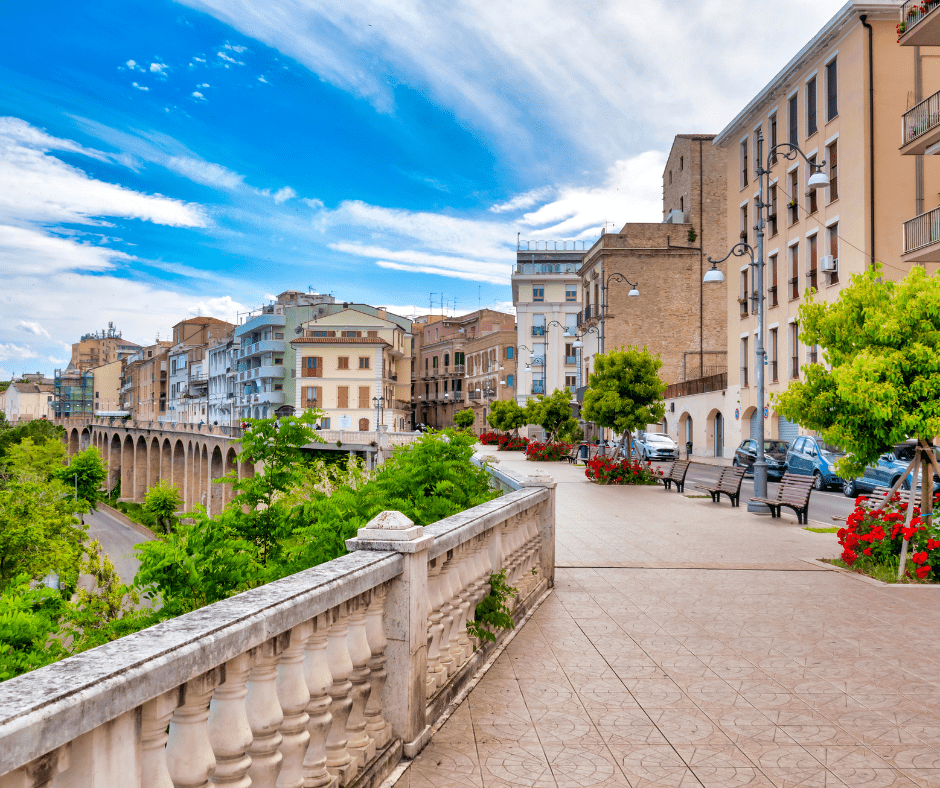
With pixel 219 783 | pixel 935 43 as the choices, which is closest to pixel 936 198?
pixel 935 43

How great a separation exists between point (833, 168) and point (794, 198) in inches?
125

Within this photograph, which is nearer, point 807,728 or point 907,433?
point 807,728

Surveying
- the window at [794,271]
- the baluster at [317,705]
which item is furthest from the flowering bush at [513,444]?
the baluster at [317,705]

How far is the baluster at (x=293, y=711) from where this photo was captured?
2992 mm

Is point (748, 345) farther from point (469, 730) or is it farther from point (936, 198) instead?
point (469, 730)

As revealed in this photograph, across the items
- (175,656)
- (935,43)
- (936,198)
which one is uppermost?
(935,43)

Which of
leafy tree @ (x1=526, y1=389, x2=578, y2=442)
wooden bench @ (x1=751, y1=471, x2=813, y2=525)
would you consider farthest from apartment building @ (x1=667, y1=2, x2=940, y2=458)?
leafy tree @ (x1=526, y1=389, x2=578, y2=442)

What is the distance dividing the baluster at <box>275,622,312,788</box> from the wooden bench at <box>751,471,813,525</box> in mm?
15088

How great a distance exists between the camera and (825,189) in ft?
110

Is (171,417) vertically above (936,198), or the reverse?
(936,198)

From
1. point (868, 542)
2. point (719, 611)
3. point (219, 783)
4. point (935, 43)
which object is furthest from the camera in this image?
point (935, 43)

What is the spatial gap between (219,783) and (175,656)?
53 cm

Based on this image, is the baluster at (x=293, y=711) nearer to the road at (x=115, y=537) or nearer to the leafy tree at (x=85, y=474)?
the road at (x=115, y=537)

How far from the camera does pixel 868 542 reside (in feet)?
34.2
